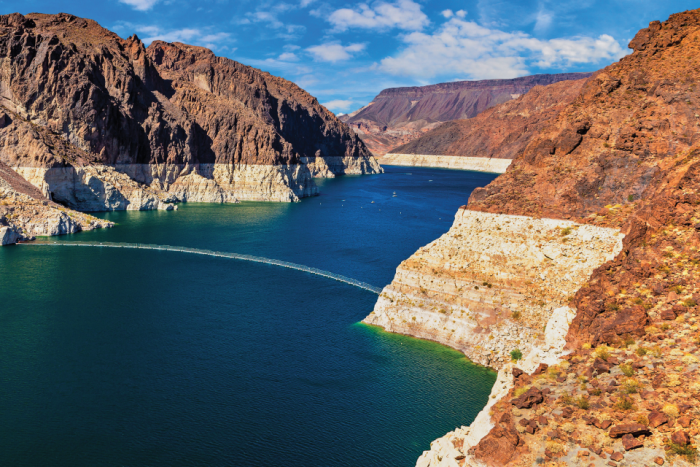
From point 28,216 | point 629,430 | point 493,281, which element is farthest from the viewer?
point 28,216

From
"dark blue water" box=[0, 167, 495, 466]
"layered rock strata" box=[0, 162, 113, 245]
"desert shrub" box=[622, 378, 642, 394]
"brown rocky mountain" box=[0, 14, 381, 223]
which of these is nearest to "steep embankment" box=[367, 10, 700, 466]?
"desert shrub" box=[622, 378, 642, 394]

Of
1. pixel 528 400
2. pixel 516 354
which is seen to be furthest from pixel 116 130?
pixel 528 400

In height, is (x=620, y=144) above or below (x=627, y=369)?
above

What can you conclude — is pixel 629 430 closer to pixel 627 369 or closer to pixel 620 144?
pixel 627 369

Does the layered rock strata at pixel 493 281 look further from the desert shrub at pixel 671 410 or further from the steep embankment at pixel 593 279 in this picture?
the desert shrub at pixel 671 410

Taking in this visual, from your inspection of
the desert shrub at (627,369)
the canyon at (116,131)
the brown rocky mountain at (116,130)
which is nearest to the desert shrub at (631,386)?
the desert shrub at (627,369)

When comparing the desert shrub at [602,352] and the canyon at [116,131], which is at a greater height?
the canyon at [116,131]
